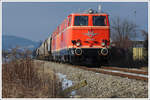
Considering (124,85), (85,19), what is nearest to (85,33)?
(85,19)

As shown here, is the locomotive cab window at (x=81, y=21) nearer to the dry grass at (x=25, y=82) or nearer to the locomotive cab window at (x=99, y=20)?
the locomotive cab window at (x=99, y=20)

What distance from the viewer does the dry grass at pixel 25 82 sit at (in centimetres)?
623

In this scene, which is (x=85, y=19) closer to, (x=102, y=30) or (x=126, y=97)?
(x=102, y=30)

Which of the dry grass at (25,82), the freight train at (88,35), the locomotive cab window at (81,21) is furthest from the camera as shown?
the locomotive cab window at (81,21)

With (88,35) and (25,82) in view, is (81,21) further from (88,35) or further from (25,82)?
(25,82)

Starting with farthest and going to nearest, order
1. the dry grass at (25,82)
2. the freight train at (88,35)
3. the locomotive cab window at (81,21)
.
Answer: the locomotive cab window at (81,21)
the freight train at (88,35)
the dry grass at (25,82)

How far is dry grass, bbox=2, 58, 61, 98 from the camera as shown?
6227 mm

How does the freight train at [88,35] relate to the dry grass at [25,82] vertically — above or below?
above

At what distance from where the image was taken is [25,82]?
24.6 feet

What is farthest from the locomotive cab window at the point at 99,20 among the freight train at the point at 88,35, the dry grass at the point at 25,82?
the dry grass at the point at 25,82

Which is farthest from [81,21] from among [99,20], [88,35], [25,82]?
[25,82]

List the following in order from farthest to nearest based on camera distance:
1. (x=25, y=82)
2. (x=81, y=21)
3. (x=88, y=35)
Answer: (x=81, y=21) < (x=88, y=35) < (x=25, y=82)

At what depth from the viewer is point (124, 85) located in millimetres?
Result: 7973

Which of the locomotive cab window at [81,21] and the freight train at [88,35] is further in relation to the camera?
the locomotive cab window at [81,21]
